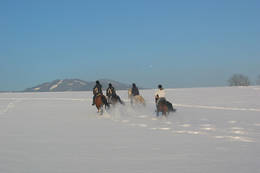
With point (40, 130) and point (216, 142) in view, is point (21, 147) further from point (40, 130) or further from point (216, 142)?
point (216, 142)

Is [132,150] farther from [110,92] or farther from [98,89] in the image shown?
[110,92]

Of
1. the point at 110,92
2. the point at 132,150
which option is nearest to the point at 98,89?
the point at 110,92

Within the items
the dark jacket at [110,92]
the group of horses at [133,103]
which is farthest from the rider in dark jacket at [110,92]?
the group of horses at [133,103]

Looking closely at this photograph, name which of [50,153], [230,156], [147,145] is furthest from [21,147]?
[230,156]

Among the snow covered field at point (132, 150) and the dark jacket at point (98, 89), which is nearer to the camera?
the snow covered field at point (132, 150)

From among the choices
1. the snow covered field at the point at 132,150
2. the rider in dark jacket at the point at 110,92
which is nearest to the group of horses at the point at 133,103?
the rider in dark jacket at the point at 110,92

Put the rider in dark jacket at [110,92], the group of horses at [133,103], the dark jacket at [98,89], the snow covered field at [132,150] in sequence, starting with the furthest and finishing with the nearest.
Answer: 1. the rider in dark jacket at [110,92]
2. the dark jacket at [98,89]
3. the group of horses at [133,103]
4. the snow covered field at [132,150]

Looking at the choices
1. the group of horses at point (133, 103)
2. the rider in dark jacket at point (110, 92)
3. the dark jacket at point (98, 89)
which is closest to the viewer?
the group of horses at point (133, 103)

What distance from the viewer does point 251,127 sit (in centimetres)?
1274

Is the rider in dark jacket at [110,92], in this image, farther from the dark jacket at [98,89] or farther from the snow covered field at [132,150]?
the snow covered field at [132,150]

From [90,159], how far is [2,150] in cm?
258

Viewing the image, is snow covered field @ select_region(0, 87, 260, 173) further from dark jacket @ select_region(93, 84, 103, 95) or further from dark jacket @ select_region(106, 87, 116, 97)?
dark jacket @ select_region(106, 87, 116, 97)

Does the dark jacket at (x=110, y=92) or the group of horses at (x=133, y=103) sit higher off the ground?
the dark jacket at (x=110, y=92)

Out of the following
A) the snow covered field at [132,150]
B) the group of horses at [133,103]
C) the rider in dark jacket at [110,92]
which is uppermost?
the rider in dark jacket at [110,92]
